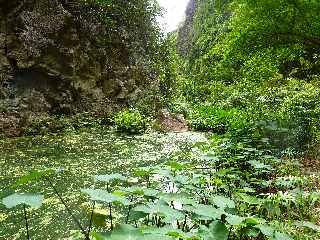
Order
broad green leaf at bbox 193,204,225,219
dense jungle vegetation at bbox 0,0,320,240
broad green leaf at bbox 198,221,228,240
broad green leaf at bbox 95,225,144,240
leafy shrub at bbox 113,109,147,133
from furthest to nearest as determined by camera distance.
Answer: leafy shrub at bbox 113,109,147,133 < dense jungle vegetation at bbox 0,0,320,240 < broad green leaf at bbox 193,204,225,219 < broad green leaf at bbox 198,221,228,240 < broad green leaf at bbox 95,225,144,240

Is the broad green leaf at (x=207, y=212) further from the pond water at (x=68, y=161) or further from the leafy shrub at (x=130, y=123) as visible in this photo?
the leafy shrub at (x=130, y=123)

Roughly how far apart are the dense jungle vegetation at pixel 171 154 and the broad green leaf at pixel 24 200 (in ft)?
0.04

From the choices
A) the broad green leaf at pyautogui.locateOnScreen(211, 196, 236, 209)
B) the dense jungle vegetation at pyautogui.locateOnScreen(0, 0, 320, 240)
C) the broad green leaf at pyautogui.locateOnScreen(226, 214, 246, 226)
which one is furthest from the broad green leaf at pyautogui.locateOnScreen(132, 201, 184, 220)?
the broad green leaf at pyautogui.locateOnScreen(211, 196, 236, 209)

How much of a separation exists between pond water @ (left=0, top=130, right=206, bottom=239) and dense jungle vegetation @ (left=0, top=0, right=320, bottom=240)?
2 cm

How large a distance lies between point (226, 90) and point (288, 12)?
13830mm

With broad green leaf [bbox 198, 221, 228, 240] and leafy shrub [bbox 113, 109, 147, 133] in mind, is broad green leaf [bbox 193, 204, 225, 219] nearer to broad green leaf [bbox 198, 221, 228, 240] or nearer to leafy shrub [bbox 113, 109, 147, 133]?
broad green leaf [bbox 198, 221, 228, 240]

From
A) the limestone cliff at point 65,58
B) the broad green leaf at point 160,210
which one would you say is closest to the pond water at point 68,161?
the broad green leaf at point 160,210

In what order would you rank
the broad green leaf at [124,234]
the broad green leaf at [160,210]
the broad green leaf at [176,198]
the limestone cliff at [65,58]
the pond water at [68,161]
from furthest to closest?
the limestone cliff at [65,58]
the pond water at [68,161]
the broad green leaf at [176,198]
the broad green leaf at [160,210]
the broad green leaf at [124,234]

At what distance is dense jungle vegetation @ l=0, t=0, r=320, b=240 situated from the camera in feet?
8.20

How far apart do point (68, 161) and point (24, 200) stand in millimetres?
5977

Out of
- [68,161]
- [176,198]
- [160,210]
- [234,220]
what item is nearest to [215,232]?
[234,220]

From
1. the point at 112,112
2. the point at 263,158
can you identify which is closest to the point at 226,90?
the point at 112,112

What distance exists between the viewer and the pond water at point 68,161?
176 inches

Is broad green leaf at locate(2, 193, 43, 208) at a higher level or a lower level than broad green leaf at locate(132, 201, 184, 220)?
higher
